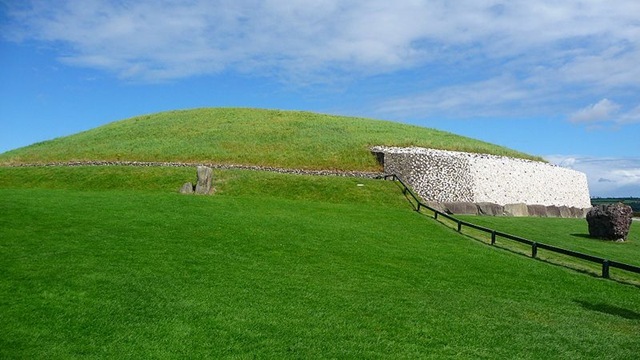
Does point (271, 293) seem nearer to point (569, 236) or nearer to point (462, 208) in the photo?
point (569, 236)

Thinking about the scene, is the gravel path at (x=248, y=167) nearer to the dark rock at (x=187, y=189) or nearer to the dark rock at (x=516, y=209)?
the dark rock at (x=187, y=189)

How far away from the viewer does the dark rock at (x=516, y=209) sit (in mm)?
47219

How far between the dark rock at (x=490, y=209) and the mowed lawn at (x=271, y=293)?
20.6 metres

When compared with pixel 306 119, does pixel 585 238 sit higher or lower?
lower

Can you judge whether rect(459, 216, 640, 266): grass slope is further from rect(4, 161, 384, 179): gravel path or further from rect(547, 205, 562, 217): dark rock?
rect(4, 161, 384, 179): gravel path

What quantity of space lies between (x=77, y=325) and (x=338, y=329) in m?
5.66

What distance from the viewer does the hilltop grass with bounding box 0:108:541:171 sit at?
183ft

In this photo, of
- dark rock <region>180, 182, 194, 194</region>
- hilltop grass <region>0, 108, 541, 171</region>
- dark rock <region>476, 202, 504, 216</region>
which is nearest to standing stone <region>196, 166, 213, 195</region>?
dark rock <region>180, 182, 194, 194</region>

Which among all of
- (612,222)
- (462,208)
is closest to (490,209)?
(462,208)

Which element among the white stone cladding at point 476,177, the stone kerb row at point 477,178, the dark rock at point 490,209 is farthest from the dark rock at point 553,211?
the dark rock at point 490,209

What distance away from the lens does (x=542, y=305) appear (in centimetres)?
1542

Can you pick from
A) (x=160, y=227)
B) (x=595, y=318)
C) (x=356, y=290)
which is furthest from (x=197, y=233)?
(x=595, y=318)

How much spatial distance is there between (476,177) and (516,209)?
19.6 ft

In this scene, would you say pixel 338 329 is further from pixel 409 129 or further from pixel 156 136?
pixel 409 129
